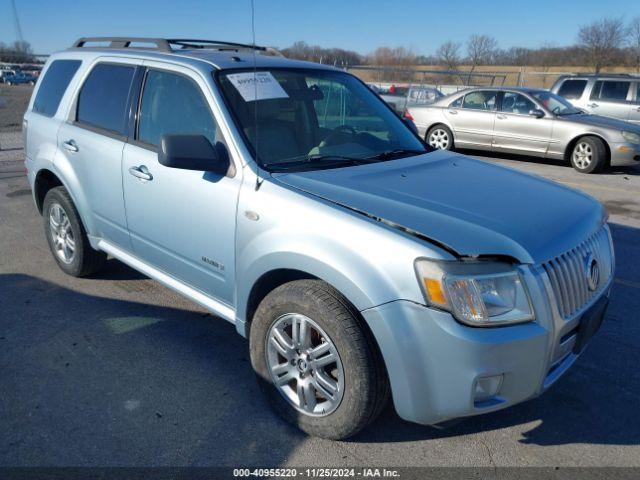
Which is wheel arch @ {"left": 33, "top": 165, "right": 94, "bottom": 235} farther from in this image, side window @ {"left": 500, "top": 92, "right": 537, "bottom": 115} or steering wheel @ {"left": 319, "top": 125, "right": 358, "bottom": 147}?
side window @ {"left": 500, "top": 92, "right": 537, "bottom": 115}

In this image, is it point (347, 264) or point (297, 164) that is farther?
point (297, 164)

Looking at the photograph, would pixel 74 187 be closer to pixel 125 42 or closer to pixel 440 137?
pixel 125 42

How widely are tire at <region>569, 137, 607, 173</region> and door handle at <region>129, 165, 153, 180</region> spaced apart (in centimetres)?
950

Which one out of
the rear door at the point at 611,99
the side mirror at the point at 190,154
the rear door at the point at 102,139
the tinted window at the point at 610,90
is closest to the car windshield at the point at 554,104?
the rear door at the point at 611,99

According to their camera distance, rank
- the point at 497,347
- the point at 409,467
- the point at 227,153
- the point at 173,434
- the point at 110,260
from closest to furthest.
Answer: the point at 497,347, the point at 409,467, the point at 173,434, the point at 227,153, the point at 110,260

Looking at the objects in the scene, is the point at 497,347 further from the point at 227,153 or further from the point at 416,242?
the point at 227,153

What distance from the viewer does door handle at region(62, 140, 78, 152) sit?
13.8ft

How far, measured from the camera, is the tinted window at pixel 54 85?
458cm

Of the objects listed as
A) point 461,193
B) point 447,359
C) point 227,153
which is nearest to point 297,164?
point 227,153

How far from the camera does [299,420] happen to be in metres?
2.80

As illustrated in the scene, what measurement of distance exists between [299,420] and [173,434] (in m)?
0.65

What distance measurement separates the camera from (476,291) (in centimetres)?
224

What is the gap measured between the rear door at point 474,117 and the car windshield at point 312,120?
330 inches

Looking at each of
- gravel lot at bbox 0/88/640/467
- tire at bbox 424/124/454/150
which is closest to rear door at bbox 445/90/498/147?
tire at bbox 424/124/454/150
